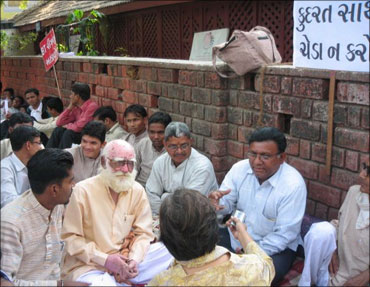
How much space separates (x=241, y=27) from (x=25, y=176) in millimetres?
4103

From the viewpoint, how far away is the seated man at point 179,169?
4082mm

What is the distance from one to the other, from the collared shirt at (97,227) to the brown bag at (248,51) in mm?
1464

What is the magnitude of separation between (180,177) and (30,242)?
72.5 inches

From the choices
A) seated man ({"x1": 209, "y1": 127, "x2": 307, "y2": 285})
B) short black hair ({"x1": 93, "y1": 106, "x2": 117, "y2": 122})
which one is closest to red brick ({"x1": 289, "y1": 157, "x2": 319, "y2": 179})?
seated man ({"x1": 209, "y1": 127, "x2": 307, "y2": 285})

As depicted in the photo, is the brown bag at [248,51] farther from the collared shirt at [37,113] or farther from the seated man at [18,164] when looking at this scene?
the collared shirt at [37,113]

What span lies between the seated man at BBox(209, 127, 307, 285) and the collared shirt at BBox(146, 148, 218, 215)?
20.8 inches

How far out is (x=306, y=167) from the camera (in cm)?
363

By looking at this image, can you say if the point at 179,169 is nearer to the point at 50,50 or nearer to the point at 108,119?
the point at 108,119

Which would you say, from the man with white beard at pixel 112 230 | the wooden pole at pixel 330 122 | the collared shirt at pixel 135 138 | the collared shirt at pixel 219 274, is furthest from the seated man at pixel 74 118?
the collared shirt at pixel 219 274

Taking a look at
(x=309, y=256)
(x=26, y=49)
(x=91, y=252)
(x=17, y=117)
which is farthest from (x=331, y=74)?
(x=26, y=49)

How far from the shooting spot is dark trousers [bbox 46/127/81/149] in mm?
6527

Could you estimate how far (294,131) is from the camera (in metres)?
3.70

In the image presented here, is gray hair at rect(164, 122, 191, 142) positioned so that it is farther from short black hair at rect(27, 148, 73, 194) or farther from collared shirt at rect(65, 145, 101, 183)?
short black hair at rect(27, 148, 73, 194)

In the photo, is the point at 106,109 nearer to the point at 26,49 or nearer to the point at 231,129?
the point at 231,129
